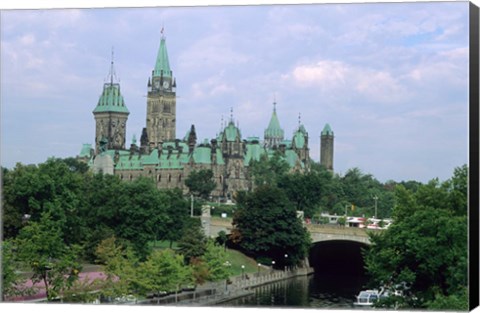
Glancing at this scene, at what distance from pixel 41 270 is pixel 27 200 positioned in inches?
328

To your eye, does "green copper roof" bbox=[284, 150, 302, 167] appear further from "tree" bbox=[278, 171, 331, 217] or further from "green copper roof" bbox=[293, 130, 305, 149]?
"tree" bbox=[278, 171, 331, 217]

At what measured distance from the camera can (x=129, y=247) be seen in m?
27.8

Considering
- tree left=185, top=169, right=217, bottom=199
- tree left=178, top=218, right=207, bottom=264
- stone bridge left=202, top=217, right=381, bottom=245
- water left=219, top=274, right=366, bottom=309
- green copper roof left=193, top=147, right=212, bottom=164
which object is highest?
green copper roof left=193, top=147, right=212, bottom=164

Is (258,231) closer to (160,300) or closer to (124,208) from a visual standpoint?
(124,208)

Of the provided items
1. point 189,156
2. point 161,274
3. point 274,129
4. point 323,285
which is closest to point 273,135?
point 274,129

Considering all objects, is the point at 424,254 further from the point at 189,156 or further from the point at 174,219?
the point at 189,156

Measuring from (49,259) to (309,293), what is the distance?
32.8 ft

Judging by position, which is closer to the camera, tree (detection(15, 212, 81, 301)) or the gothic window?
tree (detection(15, 212, 81, 301))

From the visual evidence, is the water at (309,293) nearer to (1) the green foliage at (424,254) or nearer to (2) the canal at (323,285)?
(2) the canal at (323,285)

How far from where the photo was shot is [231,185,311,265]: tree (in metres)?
36.2

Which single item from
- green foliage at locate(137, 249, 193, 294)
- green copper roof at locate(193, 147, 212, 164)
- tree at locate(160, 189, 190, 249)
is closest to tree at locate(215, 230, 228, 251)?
tree at locate(160, 189, 190, 249)

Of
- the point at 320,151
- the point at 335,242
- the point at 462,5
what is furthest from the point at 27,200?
the point at 320,151

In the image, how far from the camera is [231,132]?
214 feet

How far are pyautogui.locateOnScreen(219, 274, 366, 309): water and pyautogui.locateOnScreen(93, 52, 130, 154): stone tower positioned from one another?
24.2 m
